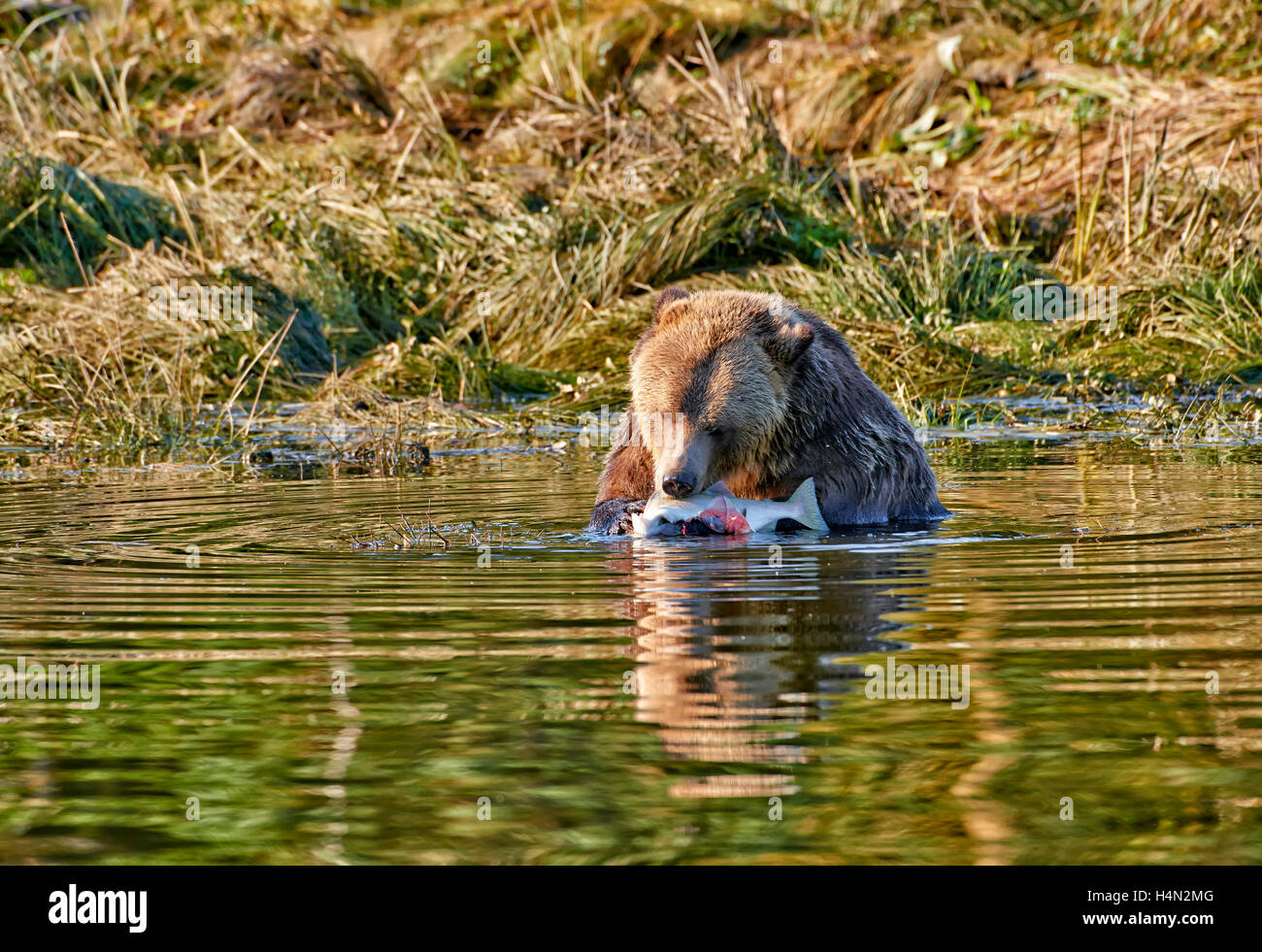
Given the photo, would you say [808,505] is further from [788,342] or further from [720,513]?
[788,342]

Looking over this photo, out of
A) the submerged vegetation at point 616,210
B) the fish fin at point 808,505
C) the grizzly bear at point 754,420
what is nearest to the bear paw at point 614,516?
the grizzly bear at point 754,420

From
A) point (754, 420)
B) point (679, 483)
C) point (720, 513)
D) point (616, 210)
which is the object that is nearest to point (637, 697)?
point (679, 483)

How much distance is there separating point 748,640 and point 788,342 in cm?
289

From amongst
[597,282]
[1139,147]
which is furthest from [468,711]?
[1139,147]

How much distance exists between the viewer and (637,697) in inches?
180

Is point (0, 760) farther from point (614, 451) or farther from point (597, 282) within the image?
point (597, 282)

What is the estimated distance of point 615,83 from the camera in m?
22.1

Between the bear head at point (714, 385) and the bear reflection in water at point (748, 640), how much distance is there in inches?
16.0

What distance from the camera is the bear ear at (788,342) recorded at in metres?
7.86

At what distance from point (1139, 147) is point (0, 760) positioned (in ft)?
54.0

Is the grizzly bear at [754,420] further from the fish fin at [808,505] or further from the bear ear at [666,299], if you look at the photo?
the fish fin at [808,505]

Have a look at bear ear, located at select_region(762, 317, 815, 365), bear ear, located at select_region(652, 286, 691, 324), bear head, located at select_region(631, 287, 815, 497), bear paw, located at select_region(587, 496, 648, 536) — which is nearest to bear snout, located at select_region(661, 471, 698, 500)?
bear head, located at select_region(631, 287, 815, 497)

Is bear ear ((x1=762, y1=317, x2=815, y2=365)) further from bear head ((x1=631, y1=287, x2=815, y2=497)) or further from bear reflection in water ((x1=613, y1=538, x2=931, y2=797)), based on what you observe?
bear reflection in water ((x1=613, y1=538, x2=931, y2=797))

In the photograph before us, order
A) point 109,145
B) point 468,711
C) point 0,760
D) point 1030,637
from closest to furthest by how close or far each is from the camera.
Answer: point 0,760 < point 468,711 < point 1030,637 < point 109,145
